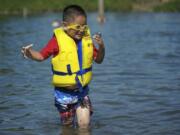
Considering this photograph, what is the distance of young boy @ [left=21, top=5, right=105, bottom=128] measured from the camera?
754 cm

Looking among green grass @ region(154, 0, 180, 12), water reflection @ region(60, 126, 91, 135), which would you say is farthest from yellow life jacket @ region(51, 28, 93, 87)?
green grass @ region(154, 0, 180, 12)

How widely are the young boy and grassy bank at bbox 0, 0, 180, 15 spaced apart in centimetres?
4972

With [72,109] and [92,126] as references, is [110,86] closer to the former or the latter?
[92,126]

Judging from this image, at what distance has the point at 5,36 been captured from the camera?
2823 cm

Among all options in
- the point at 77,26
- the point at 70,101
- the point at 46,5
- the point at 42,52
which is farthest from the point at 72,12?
the point at 46,5

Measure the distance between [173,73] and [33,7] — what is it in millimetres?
49598

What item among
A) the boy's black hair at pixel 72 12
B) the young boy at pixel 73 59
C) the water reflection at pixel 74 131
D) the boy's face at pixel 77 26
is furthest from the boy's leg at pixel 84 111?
the boy's black hair at pixel 72 12

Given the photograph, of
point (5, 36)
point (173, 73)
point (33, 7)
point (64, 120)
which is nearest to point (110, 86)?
point (173, 73)

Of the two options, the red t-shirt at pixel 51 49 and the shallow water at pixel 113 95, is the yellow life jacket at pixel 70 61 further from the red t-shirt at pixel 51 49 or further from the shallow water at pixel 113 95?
the shallow water at pixel 113 95

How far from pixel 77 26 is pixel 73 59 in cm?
46

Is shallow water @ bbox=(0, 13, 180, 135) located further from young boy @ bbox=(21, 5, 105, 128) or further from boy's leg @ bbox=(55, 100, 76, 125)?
young boy @ bbox=(21, 5, 105, 128)

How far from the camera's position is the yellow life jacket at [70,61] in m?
7.57

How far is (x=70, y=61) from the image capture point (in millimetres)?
7590

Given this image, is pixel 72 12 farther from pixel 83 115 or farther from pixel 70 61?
pixel 83 115
